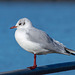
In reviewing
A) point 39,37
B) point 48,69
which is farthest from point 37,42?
point 48,69

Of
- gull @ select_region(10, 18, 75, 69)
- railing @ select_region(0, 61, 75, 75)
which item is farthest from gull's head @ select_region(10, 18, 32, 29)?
railing @ select_region(0, 61, 75, 75)

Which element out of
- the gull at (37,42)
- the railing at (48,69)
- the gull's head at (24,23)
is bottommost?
the railing at (48,69)

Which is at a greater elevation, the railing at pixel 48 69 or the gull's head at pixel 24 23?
the gull's head at pixel 24 23

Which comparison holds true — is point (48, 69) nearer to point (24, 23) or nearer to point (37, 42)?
point (37, 42)

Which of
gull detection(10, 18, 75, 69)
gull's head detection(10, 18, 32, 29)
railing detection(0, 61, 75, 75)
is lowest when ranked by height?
railing detection(0, 61, 75, 75)

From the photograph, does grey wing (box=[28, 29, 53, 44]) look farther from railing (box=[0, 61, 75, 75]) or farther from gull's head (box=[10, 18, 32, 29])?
railing (box=[0, 61, 75, 75])

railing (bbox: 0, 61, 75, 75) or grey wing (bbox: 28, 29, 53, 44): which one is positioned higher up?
grey wing (bbox: 28, 29, 53, 44)

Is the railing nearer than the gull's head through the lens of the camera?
Yes

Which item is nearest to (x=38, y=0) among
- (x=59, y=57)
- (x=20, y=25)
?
(x=59, y=57)

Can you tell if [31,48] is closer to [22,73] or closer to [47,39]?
[47,39]

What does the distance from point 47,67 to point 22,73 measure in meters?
0.10

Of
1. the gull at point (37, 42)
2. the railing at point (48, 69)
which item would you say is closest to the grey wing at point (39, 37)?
the gull at point (37, 42)

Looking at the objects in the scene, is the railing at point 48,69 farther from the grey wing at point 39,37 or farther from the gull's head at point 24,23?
the gull's head at point 24,23

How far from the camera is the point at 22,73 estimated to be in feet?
2.46
